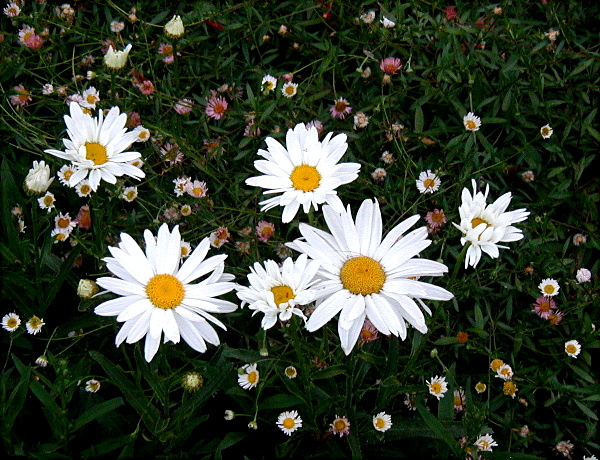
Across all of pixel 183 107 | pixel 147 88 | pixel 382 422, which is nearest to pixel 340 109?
pixel 183 107

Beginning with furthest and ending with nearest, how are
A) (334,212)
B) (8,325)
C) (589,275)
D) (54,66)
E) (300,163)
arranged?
1. (54,66)
2. (589,275)
3. (8,325)
4. (300,163)
5. (334,212)

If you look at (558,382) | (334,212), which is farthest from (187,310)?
(558,382)

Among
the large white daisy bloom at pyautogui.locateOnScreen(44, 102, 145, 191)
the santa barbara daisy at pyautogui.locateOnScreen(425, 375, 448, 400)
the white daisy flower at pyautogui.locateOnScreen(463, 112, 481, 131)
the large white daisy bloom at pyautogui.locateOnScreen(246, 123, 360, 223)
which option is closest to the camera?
the large white daisy bloom at pyautogui.locateOnScreen(246, 123, 360, 223)

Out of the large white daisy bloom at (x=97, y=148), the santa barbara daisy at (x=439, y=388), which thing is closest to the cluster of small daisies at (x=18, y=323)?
the large white daisy bloom at (x=97, y=148)

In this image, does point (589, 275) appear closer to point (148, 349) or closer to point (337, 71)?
point (337, 71)

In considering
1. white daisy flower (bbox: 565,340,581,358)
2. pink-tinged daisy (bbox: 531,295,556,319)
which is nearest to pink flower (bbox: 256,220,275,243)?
pink-tinged daisy (bbox: 531,295,556,319)

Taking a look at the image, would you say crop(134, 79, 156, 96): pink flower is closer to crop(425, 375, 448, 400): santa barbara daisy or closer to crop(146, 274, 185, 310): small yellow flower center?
crop(146, 274, 185, 310): small yellow flower center

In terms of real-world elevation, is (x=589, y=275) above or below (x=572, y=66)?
below
